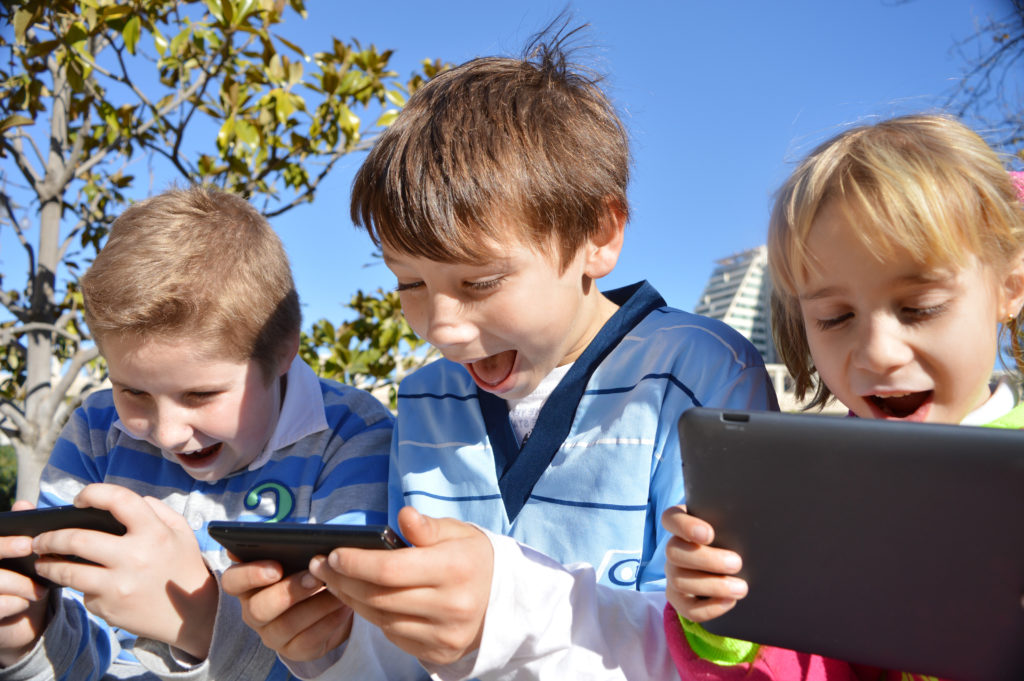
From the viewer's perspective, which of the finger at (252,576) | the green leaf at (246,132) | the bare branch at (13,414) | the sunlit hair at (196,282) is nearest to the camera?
the finger at (252,576)

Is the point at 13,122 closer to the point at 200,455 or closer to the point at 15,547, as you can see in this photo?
the point at 200,455

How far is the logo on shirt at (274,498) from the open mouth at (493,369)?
566mm

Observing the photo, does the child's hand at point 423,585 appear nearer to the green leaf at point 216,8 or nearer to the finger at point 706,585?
the finger at point 706,585

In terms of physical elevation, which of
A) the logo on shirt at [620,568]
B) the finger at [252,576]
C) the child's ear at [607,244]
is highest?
the child's ear at [607,244]

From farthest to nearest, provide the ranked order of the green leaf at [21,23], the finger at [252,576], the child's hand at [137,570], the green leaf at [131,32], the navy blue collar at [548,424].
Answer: the green leaf at [131,32]
the green leaf at [21,23]
the navy blue collar at [548,424]
the child's hand at [137,570]
the finger at [252,576]

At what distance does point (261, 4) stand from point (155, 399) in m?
1.73

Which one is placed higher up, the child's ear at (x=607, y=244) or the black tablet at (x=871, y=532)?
the child's ear at (x=607, y=244)

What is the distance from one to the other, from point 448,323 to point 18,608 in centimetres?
101

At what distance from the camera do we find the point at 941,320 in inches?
50.4

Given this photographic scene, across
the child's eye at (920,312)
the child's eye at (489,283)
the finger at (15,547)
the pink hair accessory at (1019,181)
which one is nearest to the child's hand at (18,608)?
the finger at (15,547)

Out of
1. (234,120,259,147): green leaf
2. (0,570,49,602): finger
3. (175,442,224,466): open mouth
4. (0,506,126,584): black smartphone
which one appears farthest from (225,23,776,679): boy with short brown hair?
(234,120,259,147): green leaf

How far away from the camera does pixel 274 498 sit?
188cm

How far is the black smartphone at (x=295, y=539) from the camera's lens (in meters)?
1.07

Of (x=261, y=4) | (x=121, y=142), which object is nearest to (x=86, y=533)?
(x=261, y=4)
